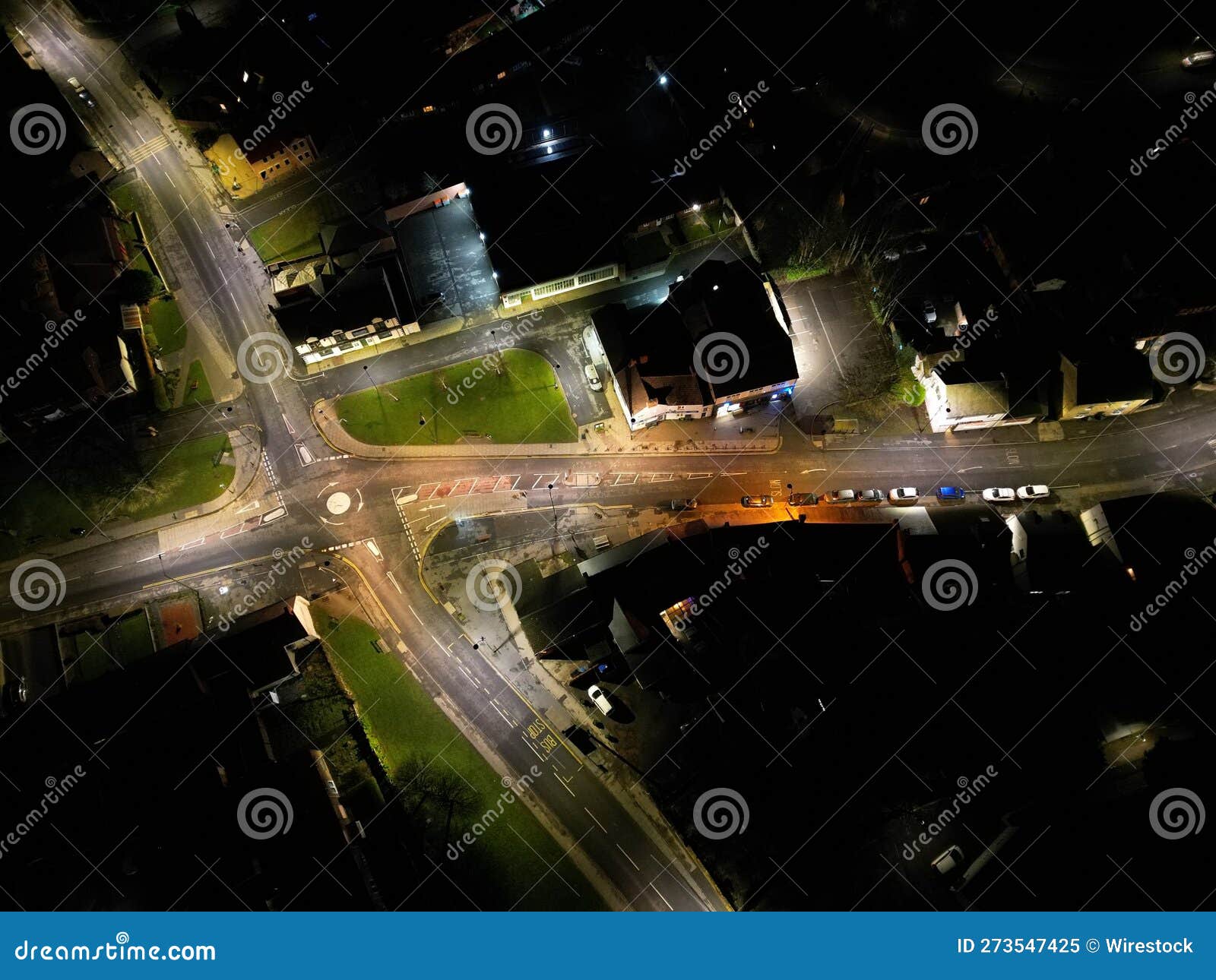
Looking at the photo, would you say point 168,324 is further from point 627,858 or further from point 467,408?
point 627,858

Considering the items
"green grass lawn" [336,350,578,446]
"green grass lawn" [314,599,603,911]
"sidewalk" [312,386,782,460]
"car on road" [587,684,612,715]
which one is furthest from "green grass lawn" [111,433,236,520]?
"car on road" [587,684,612,715]

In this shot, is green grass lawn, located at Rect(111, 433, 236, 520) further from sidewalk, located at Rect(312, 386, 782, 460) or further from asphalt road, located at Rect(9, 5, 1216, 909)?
sidewalk, located at Rect(312, 386, 782, 460)

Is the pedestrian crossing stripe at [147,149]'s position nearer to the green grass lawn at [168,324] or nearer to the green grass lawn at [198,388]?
the green grass lawn at [168,324]

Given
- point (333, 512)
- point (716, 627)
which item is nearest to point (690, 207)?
point (716, 627)

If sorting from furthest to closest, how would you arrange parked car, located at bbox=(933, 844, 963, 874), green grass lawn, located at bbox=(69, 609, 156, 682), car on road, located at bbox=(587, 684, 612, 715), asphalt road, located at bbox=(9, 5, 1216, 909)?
asphalt road, located at bbox=(9, 5, 1216, 909)
green grass lawn, located at bbox=(69, 609, 156, 682)
car on road, located at bbox=(587, 684, 612, 715)
parked car, located at bbox=(933, 844, 963, 874)

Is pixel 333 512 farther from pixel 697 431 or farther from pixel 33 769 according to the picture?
pixel 697 431

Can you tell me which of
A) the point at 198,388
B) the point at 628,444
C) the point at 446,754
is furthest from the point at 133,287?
the point at 446,754

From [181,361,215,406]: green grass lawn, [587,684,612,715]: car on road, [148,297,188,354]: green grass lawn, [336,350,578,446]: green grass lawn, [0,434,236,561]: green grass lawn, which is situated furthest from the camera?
[148,297,188,354]: green grass lawn
